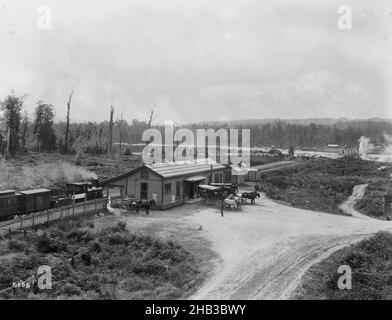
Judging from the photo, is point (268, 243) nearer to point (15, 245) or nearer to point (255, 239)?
point (255, 239)

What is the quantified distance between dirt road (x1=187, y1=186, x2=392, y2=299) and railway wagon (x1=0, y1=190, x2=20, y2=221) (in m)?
12.1

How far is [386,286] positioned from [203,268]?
8.19m

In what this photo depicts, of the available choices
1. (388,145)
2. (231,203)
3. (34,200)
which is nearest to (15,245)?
(34,200)

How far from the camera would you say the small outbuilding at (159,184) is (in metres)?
33.6

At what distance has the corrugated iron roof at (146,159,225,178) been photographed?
3509 centimetres

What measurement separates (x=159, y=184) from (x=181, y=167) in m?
6.44

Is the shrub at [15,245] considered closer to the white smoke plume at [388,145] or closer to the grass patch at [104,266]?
the grass patch at [104,266]

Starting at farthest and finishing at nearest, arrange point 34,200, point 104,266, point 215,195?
point 215,195
point 34,200
point 104,266

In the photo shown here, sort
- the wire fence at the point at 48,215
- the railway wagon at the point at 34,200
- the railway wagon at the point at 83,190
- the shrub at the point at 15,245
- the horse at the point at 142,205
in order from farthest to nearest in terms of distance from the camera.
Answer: the railway wagon at the point at 83,190, the horse at the point at 142,205, the railway wagon at the point at 34,200, the wire fence at the point at 48,215, the shrub at the point at 15,245

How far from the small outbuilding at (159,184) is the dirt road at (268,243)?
3.82 meters

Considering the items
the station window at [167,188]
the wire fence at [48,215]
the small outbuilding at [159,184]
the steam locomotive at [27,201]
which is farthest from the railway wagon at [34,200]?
the station window at [167,188]

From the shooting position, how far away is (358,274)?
1895cm

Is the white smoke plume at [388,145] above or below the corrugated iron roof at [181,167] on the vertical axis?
above
